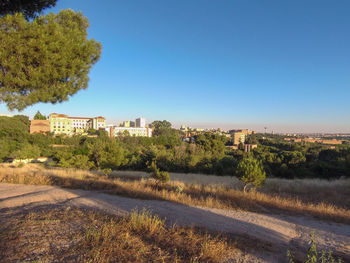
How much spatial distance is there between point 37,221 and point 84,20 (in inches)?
258

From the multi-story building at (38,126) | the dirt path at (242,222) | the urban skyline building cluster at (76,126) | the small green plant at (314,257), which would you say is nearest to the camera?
the small green plant at (314,257)

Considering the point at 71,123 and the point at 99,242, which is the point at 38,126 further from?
the point at 99,242

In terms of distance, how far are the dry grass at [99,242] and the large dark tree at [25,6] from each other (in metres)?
5.49

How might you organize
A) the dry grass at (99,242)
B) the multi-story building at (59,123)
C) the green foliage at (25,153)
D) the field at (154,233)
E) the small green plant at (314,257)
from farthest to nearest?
1. the multi-story building at (59,123)
2. the green foliage at (25,153)
3. the field at (154,233)
4. the dry grass at (99,242)
5. the small green plant at (314,257)

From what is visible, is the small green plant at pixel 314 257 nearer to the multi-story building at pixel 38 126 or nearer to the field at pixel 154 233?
the field at pixel 154 233

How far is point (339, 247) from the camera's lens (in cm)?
367

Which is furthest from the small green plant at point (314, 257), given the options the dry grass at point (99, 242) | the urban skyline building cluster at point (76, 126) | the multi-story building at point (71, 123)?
the multi-story building at point (71, 123)

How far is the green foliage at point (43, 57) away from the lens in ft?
17.0

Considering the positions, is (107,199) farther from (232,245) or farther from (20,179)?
(20,179)

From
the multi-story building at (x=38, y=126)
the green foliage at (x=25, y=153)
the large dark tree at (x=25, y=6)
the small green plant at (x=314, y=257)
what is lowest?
the green foliage at (x=25, y=153)

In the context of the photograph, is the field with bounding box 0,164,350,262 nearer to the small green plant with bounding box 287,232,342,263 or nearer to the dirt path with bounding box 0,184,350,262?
the dirt path with bounding box 0,184,350,262

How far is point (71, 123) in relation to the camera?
99000 millimetres

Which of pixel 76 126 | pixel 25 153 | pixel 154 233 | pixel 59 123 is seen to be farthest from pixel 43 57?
pixel 76 126

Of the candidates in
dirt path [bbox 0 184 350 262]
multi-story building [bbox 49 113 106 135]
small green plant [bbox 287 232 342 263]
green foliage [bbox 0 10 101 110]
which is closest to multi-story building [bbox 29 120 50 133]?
multi-story building [bbox 49 113 106 135]
